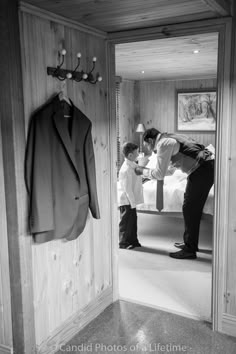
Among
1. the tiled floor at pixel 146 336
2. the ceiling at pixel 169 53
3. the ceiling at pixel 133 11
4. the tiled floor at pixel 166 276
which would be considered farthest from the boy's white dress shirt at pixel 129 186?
the ceiling at pixel 133 11

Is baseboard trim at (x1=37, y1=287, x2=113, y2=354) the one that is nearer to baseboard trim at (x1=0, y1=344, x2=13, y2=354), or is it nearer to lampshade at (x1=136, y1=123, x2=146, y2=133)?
baseboard trim at (x1=0, y1=344, x2=13, y2=354)

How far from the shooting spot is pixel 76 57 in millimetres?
2650

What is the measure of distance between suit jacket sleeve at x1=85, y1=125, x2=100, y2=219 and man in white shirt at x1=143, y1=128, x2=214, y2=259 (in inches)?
57.8

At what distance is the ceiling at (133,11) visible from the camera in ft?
7.06

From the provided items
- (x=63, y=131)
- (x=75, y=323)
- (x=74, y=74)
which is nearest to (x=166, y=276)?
(x=75, y=323)

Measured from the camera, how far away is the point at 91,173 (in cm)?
273

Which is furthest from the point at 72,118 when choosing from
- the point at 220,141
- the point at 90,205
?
the point at 220,141

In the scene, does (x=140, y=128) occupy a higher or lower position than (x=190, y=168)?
higher

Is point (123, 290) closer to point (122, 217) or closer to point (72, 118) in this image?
point (122, 217)

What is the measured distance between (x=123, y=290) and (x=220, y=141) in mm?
1698

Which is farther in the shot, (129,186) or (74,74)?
(129,186)

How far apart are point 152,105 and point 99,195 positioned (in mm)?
4826

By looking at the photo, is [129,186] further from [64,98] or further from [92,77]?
[64,98]

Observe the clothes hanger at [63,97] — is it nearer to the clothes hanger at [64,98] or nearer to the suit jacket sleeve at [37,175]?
the clothes hanger at [64,98]
